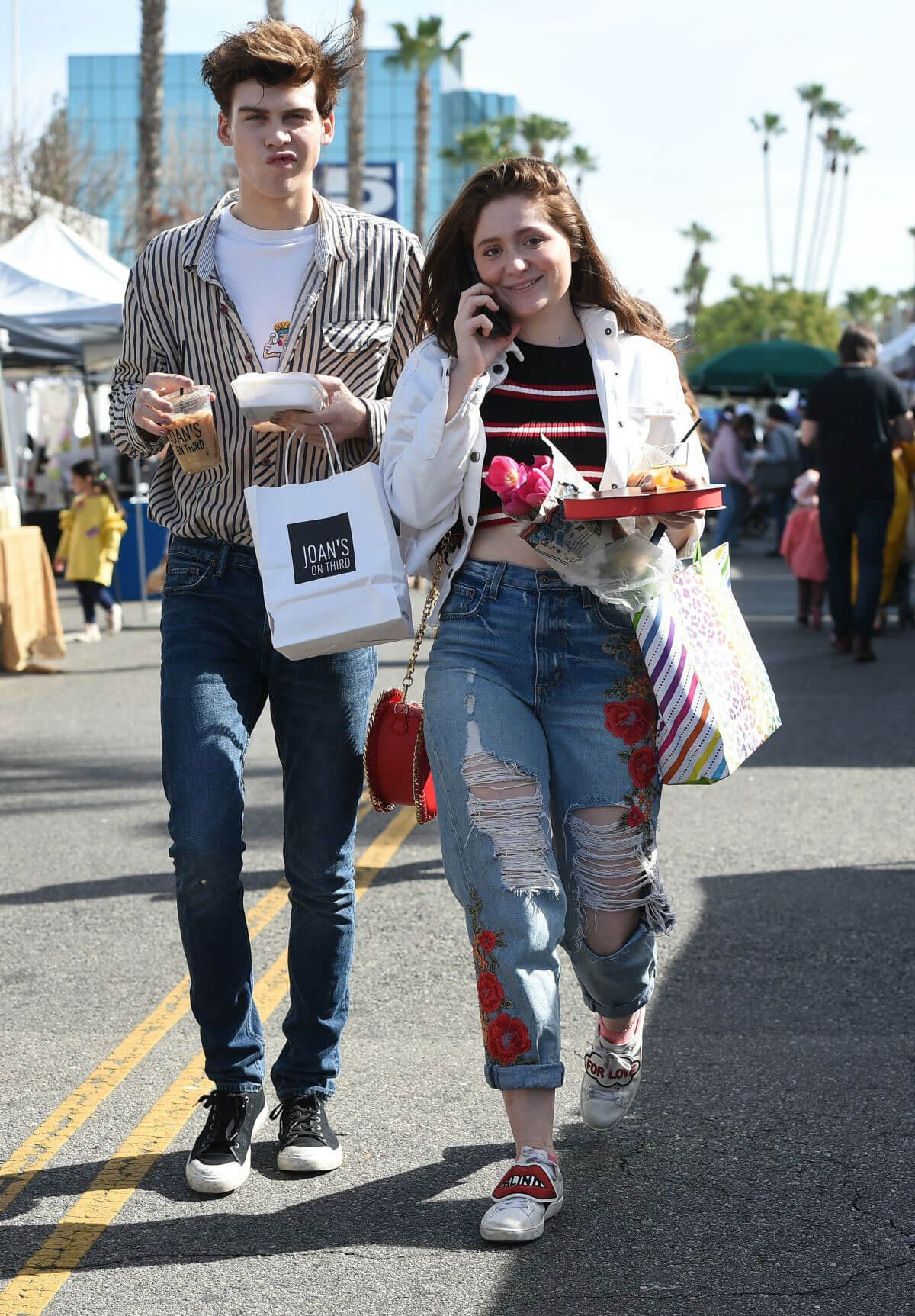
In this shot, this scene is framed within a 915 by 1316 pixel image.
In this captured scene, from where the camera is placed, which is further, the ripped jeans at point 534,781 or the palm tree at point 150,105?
the palm tree at point 150,105

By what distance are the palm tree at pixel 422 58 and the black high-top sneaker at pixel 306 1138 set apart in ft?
129

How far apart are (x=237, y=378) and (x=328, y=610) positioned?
50cm

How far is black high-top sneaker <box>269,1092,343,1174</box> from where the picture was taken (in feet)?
12.2

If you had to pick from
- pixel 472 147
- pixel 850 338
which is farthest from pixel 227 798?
pixel 472 147

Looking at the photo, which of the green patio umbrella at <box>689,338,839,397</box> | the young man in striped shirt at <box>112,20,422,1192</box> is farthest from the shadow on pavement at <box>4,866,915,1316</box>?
the green patio umbrella at <box>689,338,839,397</box>

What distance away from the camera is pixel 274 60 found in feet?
11.9

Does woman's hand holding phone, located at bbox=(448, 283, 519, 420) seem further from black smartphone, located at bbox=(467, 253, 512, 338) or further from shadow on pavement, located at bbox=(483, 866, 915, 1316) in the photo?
shadow on pavement, located at bbox=(483, 866, 915, 1316)

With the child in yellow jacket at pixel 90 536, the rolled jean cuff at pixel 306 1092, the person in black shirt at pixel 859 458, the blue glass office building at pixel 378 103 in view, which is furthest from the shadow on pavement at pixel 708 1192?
the blue glass office building at pixel 378 103

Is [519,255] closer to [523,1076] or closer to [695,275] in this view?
[523,1076]

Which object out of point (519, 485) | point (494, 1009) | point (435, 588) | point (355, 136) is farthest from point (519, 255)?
point (355, 136)

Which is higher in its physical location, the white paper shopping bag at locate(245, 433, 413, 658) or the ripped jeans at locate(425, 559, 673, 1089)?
the white paper shopping bag at locate(245, 433, 413, 658)

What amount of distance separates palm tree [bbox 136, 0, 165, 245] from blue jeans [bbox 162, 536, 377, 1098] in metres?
20.3

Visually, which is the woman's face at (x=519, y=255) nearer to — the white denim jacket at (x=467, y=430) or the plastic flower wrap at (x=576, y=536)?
the white denim jacket at (x=467, y=430)

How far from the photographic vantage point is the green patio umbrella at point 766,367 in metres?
28.2
